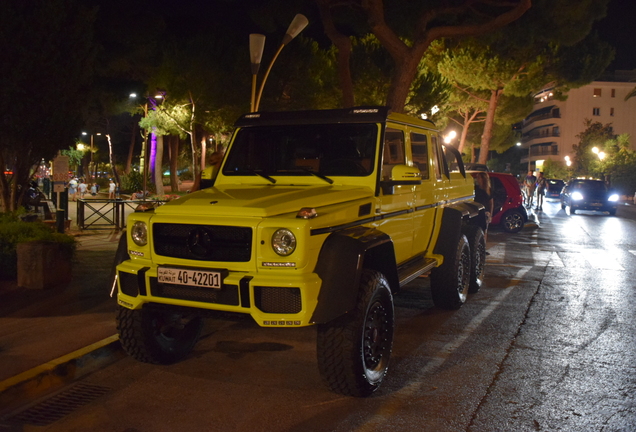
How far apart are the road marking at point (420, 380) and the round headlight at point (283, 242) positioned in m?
1.30

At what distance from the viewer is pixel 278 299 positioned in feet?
13.6

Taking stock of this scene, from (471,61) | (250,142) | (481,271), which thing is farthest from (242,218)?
(471,61)

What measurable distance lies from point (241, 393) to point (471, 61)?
3002 centimetres

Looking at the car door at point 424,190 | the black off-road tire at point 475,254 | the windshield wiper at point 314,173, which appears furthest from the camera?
the black off-road tire at point 475,254

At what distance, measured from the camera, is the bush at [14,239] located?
837 centimetres

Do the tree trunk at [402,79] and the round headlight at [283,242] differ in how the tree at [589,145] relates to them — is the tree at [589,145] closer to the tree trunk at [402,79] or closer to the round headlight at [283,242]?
the tree trunk at [402,79]

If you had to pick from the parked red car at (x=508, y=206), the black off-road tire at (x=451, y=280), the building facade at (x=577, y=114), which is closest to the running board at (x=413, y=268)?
the black off-road tire at (x=451, y=280)

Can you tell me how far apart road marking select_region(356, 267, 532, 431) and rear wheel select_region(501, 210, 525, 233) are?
10.3 metres

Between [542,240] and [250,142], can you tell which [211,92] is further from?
[250,142]

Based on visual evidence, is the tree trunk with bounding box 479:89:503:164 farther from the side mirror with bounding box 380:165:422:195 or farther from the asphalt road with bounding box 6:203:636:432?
the side mirror with bounding box 380:165:422:195

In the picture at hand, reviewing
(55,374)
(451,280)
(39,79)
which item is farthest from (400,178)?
(39,79)

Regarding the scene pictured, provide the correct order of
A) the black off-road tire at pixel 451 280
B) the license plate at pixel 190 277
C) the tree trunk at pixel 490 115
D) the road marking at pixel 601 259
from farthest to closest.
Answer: the tree trunk at pixel 490 115
the road marking at pixel 601 259
the black off-road tire at pixel 451 280
the license plate at pixel 190 277

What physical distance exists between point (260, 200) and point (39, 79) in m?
7.06

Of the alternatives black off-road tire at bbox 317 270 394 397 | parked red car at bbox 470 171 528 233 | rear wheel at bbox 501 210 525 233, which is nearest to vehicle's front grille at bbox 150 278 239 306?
black off-road tire at bbox 317 270 394 397
